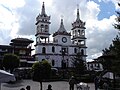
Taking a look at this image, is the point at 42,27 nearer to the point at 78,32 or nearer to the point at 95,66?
the point at 78,32

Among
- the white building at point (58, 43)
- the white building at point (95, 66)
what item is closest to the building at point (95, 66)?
the white building at point (95, 66)

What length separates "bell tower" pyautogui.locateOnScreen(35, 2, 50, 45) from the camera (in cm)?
7531

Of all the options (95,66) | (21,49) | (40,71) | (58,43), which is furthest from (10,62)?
(95,66)

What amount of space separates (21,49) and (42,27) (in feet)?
28.9

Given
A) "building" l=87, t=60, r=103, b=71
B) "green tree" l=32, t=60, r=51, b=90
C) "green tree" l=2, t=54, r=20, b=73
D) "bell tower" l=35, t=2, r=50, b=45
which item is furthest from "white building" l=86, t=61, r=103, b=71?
"green tree" l=32, t=60, r=51, b=90

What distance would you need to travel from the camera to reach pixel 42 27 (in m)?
75.8

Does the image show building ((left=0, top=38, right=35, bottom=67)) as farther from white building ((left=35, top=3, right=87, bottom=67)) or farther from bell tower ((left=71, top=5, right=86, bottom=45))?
bell tower ((left=71, top=5, right=86, bottom=45))

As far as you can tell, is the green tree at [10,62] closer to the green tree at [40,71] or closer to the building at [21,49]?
the building at [21,49]

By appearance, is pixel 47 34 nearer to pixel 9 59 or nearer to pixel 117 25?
pixel 9 59

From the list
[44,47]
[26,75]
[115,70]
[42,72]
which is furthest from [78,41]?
[115,70]

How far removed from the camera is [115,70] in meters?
19.2

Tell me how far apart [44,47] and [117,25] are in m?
57.0

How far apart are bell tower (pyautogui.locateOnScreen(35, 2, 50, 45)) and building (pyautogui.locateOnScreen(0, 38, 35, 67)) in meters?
3.40

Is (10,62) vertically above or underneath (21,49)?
underneath
